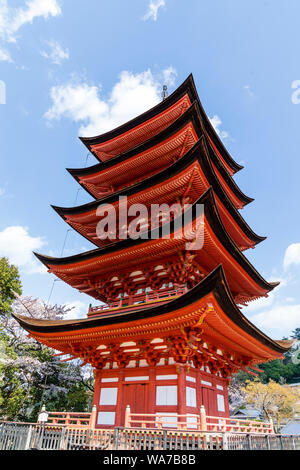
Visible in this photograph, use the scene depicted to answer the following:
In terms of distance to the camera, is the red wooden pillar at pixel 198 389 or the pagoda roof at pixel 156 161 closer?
the red wooden pillar at pixel 198 389

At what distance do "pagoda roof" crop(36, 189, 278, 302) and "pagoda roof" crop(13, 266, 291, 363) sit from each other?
2.59 meters

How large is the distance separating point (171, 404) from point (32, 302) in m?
18.5

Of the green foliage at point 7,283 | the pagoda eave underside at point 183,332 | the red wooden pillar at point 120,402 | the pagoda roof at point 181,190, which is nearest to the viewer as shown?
the pagoda eave underside at point 183,332

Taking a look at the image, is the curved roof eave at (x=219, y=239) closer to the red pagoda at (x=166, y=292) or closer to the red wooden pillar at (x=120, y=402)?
the red pagoda at (x=166, y=292)

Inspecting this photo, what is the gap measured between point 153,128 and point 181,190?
658 cm

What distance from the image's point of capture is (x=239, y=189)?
61.6 ft

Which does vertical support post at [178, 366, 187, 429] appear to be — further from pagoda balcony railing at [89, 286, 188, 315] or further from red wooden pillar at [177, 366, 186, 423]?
pagoda balcony railing at [89, 286, 188, 315]

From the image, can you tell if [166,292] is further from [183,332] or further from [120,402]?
[120,402]

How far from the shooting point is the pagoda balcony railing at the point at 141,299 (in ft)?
37.3

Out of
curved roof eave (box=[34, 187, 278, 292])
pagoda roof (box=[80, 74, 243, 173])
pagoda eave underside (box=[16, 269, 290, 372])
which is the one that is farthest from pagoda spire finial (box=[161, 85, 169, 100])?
pagoda eave underside (box=[16, 269, 290, 372])

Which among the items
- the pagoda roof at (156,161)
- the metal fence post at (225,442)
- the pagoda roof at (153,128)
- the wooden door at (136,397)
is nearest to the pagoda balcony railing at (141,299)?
the wooden door at (136,397)

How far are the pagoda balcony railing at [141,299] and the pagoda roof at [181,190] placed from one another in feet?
14.9
